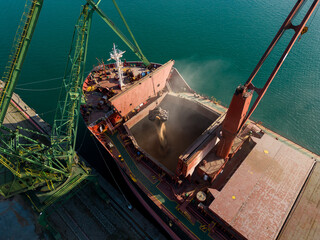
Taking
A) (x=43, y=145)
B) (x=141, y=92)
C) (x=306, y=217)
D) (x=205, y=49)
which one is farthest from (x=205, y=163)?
(x=205, y=49)

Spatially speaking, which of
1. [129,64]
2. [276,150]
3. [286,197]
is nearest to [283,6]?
[129,64]

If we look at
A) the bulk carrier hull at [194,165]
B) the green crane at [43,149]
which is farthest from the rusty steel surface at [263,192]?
the green crane at [43,149]

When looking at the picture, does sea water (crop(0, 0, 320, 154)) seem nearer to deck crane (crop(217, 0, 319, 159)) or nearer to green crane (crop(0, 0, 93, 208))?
green crane (crop(0, 0, 93, 208))

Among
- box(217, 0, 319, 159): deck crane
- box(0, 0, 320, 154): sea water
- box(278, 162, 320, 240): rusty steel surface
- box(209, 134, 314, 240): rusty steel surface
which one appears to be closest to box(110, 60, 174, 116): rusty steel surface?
box(217, 0, 319, 159): deck crane

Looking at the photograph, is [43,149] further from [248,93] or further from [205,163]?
[248,93]

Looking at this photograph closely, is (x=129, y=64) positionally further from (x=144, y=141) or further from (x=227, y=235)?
(x=227, y=235)

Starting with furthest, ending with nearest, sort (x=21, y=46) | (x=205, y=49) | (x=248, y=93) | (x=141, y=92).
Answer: (x=205, y=49), (x=141, y=92), (x=21, y=46), (x=248, y=93)
